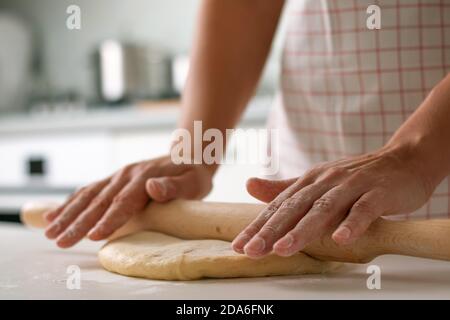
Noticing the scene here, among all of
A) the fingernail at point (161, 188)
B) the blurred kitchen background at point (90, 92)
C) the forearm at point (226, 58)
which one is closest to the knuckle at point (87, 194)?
the fingernail at point (161, 188)

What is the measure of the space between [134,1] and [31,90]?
696 mm

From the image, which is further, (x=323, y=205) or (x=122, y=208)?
(x=122, y=208)

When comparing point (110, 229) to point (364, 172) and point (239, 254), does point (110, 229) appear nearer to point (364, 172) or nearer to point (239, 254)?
point (239, 254)

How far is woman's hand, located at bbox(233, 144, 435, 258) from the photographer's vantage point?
0.70 meters

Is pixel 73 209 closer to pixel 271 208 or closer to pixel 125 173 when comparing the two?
pixel 125 173

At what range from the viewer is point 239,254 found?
2.48 ft

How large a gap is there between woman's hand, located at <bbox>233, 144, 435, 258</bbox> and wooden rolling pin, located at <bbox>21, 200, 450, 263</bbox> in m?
0.03

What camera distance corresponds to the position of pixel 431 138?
32.1 inches

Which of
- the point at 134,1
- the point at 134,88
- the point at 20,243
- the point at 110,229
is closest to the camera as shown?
the point at 110,229

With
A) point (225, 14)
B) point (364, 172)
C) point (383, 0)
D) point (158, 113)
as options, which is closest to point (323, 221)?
point (364, 172)

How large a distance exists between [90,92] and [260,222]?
291 cm

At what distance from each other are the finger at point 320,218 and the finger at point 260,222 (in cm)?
2

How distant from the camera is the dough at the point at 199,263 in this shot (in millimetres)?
745

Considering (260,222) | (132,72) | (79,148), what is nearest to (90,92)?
(132,72)
